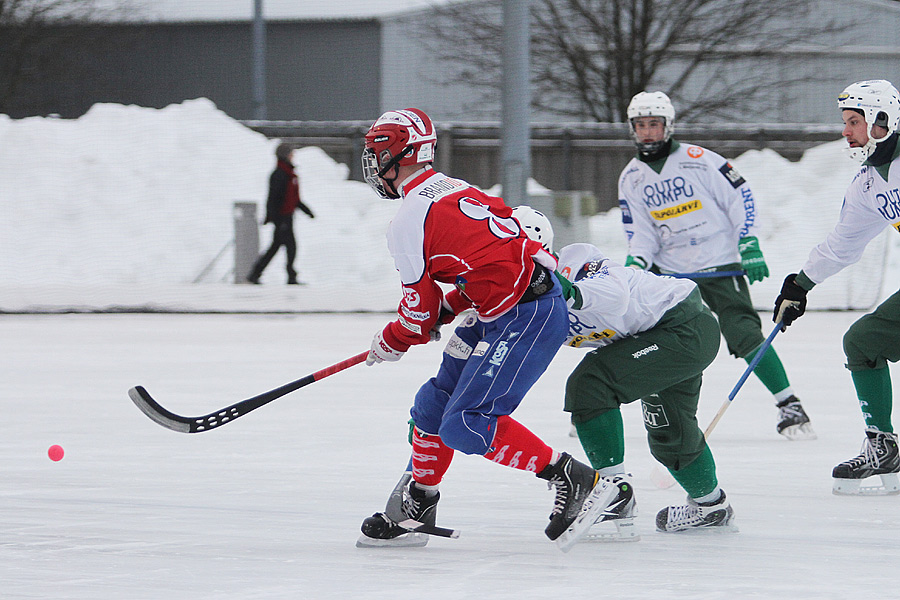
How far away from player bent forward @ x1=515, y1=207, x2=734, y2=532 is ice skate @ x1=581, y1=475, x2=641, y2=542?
1cm

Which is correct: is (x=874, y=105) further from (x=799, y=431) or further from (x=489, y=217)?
(x=799, y=431)

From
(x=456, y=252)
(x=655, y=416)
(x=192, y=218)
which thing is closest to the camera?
(x=456, y=252)

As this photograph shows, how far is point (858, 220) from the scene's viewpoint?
13.9 feet

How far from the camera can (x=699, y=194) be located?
5.52 meters

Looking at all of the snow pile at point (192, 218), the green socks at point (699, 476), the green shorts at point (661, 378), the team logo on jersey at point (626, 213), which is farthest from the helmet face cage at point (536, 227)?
the snow pile at point (192, 218)

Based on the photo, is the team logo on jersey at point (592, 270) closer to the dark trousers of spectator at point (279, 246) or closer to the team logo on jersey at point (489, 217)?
the team logo on jersey at point (489, 217)

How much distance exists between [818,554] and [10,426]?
3.45 metres

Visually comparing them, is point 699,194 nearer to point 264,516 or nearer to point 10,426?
point 264,516

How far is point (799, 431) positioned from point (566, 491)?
2178mm

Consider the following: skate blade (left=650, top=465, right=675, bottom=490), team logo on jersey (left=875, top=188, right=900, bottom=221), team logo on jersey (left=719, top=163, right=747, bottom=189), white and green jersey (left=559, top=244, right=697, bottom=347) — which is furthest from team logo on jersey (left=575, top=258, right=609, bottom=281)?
team logo on jersey (left=719, top=163, right=747, bottom=189)

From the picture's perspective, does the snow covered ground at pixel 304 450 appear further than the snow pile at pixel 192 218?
No

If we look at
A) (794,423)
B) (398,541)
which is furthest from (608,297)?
(794,423)

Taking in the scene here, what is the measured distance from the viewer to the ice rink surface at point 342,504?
3035 millimetres

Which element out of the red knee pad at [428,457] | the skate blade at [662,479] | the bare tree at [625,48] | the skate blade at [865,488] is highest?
the bare tree at [625,48]
